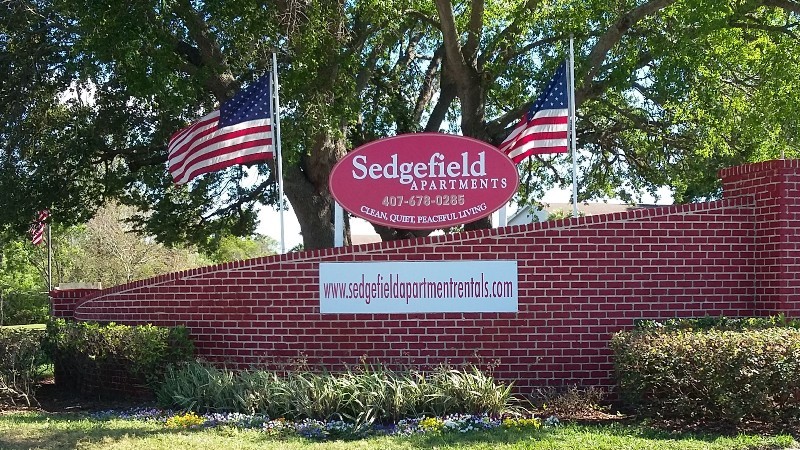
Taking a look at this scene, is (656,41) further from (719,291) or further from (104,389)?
(104,389)

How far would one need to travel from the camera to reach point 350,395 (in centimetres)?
848

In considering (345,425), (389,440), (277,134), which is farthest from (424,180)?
(389,440)

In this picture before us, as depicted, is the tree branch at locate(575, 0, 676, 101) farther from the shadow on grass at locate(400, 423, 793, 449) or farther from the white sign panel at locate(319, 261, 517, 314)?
the shadow on grass at locate(400, 423, 793, 449)

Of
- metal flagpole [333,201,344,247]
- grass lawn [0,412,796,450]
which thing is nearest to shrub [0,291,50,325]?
metal flagpole [333,201,344,247]

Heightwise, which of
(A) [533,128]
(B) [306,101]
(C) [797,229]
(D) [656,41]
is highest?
(D) [656,41]

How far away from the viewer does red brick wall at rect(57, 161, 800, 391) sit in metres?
9.61

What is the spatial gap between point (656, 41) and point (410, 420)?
869 cm

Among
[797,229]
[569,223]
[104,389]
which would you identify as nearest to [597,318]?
[569,223]

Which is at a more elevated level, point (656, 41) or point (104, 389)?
point (656, 41)

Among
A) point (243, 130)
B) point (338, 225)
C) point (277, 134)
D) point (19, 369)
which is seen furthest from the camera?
point (243, 130)

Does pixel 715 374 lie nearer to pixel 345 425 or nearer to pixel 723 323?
pixel 723 323

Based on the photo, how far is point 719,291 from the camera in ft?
32.0

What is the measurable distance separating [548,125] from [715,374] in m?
4.31

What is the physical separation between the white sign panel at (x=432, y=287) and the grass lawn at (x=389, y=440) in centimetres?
206
